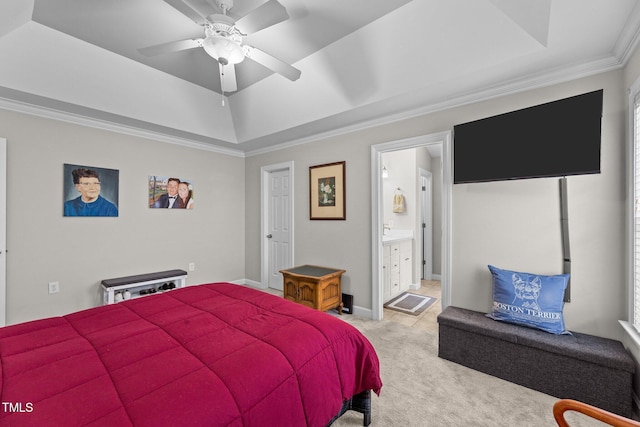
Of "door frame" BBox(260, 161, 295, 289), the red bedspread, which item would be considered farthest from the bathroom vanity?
the red bedspread

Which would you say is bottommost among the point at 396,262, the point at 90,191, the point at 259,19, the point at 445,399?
the point at 445,399

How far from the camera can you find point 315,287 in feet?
10.8

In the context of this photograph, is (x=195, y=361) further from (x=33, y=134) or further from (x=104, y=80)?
(x=33, y=134)

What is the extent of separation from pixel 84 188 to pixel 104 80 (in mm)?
1307

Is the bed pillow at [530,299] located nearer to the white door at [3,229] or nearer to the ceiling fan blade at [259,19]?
the ceiling fan blade at [259,19]

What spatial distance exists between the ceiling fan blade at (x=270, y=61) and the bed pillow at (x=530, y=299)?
2459 millimetres

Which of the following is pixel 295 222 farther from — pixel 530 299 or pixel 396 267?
pixel 530 299

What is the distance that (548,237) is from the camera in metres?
2.32

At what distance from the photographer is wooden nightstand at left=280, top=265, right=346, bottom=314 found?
3287mm

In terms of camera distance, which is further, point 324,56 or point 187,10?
point 324,56

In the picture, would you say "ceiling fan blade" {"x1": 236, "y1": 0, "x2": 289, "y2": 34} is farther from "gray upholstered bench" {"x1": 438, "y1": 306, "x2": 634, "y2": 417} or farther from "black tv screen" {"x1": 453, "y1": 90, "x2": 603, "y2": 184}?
"gray upholstered bench" {"x1": 438, "y1": 306, "x2": 634, "y2": 417}

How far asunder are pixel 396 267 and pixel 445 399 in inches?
91.2

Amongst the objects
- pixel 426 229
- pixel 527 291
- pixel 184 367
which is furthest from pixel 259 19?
pixel 426 229

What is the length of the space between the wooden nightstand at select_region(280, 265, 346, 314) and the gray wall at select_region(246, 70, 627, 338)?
0.72 feet
